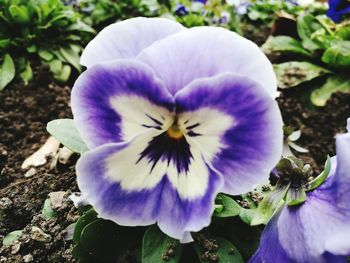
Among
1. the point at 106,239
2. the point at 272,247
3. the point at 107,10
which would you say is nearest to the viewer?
the point at 272,247

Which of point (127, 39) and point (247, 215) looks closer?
point (127, 39)

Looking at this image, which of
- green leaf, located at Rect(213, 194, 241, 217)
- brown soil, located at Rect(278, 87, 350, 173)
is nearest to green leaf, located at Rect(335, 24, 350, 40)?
brown soil, located at Rect(278, 87, 350, 173)

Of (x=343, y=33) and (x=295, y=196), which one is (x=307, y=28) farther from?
(x=295, y=196)

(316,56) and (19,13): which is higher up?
(19,13)

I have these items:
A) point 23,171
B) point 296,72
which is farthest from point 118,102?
point 296,72

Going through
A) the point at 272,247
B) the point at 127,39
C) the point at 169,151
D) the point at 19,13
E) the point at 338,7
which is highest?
the point at 127,39

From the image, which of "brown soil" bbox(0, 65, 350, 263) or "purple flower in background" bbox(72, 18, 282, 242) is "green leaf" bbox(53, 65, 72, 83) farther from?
"purple flower in background" bbox(72, 18, 282, 242)

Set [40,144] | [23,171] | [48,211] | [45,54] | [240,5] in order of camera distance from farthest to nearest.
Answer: [240,5]
[45,54]
[40,144]
[23,171]
[48,211]

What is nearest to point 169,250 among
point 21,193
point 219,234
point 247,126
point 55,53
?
point 219,234
